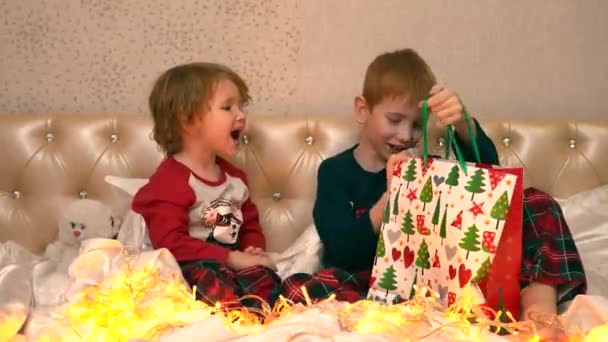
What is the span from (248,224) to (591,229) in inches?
31.7

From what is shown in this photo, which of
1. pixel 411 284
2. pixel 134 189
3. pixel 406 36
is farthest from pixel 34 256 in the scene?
pixel 406 36

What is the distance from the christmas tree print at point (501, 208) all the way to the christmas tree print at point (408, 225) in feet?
0.54

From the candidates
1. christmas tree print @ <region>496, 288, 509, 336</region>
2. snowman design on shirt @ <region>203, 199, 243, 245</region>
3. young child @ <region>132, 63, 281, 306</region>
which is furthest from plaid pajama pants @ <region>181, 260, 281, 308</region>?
christmas tree print @ <region>496, 288, 509, 336</region>

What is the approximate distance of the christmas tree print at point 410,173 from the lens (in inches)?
51.3

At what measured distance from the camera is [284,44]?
189 cm

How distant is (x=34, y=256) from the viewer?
160cm

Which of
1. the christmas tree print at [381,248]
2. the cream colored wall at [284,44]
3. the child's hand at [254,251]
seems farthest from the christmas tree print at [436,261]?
the cream colored wall at [284,44]

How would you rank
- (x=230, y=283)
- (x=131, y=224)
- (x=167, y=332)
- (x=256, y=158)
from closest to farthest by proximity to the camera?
(x=167, y=332)
(x=230, y=283)
(x=131, y=224)
(x=256, y=158)

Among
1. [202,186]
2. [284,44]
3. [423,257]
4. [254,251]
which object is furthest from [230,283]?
[284,44]

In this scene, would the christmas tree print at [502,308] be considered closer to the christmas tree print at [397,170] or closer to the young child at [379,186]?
the young child at [379,186]

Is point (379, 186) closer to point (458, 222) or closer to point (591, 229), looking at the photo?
point (458, 222)

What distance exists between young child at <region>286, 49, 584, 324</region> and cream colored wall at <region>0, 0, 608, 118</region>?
0.35m

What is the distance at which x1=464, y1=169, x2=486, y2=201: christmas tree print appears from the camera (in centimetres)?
120

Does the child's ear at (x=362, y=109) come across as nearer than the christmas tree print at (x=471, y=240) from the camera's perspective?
No
